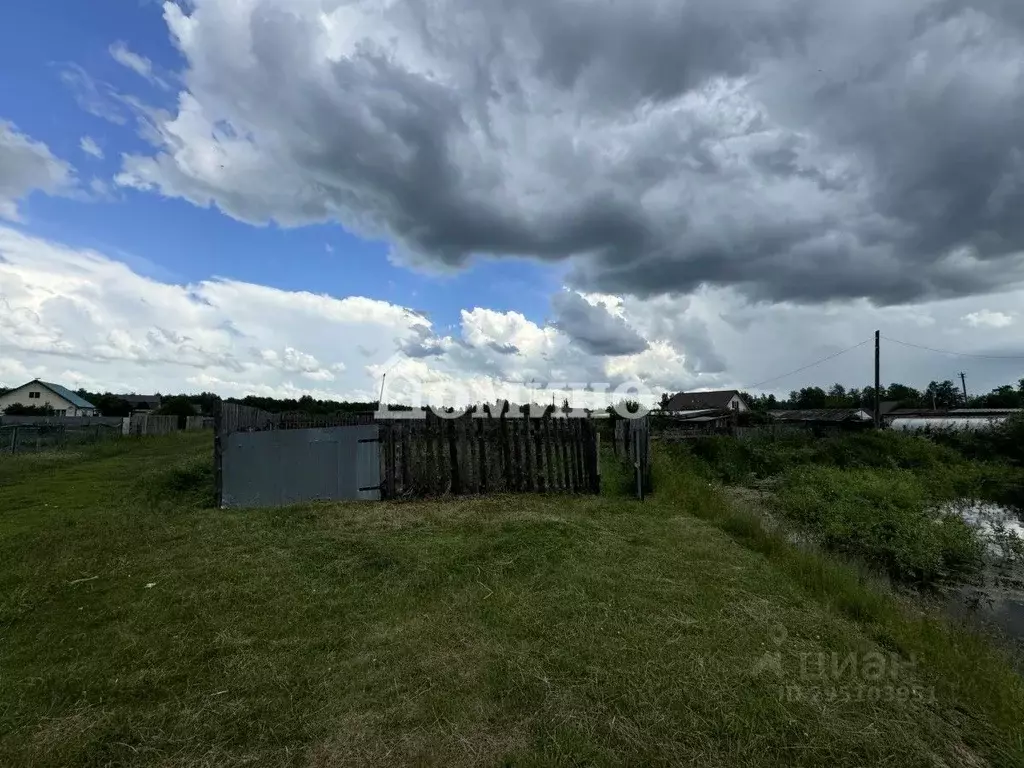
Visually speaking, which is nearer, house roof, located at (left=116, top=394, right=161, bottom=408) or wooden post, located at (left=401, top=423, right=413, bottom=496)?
wooden post, located at (left=401, top=423, right=413, bottom=496)

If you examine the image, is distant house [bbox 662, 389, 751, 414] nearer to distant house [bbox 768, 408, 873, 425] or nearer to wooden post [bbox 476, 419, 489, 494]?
distant house [bbox 768, 408, 873, 425]

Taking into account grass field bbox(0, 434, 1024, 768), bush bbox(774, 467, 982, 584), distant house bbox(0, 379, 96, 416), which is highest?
distant house bbox(0, 379, 96, 416)

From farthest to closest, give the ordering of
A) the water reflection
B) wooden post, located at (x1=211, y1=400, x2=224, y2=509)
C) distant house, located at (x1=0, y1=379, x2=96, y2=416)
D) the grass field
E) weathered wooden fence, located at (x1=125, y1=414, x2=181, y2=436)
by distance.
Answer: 1. distant house, located at (x1=0, y1=379, x2=96, y2=416)
2. weathered wooden fence, located at (x1=125, y1=414, x2=181, y2=436)
3. wooden post, located at (x1=211, y1=400, x2=224, y2=509)
4. the water reflection
5. the grass field

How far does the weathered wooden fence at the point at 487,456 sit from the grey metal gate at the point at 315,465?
0.91 feet

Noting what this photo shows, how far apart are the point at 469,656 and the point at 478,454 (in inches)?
231

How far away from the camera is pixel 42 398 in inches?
2379

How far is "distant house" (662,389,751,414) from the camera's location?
217ft

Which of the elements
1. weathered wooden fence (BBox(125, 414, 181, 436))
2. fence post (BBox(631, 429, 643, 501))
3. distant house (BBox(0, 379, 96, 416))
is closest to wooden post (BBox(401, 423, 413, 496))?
fence post (BBox(631, 429, 643, 501))

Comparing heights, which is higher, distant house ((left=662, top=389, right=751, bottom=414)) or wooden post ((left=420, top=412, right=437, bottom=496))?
distant house ((left=662, top=389, right=751, bottom=414))

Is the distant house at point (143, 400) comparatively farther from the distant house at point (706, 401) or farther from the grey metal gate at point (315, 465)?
the grey metal gate at point (315, 465)

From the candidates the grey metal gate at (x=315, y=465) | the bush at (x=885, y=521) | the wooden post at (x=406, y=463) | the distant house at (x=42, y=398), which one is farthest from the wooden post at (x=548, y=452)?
the distant house at (x=42, y=398)

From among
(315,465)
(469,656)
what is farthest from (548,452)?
(469,656)

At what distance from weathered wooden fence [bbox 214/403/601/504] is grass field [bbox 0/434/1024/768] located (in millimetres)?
2441

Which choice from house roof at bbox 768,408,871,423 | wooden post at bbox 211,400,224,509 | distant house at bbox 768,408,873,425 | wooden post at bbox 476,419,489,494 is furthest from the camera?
house roof at bbox 768,408,871,423
